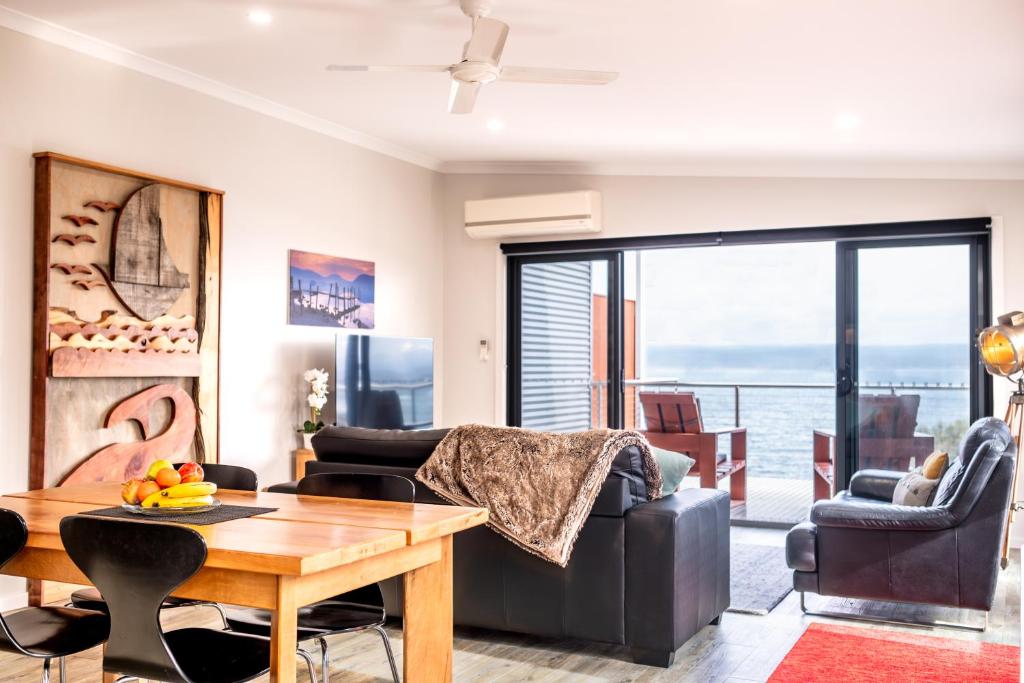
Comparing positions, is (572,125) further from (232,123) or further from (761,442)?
(761,442)

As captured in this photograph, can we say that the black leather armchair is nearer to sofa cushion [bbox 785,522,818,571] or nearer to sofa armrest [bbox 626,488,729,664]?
sofa cushion [bbox 785,522,818,571]

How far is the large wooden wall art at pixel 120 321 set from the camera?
434cm

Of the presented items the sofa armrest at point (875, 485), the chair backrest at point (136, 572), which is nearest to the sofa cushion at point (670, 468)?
the sofa armrest at point (875, 485)

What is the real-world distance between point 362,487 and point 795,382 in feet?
26.1

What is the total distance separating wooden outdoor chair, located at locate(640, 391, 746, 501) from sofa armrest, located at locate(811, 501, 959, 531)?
8.09 ft

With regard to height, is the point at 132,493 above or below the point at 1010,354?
below

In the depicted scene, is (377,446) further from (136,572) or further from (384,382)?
(384,382)

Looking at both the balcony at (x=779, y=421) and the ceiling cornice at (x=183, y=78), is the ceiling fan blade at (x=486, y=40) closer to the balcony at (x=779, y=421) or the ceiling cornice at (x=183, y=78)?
the ceiling cornice at (x=183, y=78)

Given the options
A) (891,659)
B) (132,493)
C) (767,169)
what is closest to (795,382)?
(767,169)

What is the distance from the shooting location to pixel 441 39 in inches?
173

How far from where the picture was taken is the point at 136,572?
208cm

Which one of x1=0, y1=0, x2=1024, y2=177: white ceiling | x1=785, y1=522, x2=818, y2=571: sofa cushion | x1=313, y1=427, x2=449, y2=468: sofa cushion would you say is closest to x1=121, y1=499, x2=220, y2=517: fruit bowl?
x1=313, y1=427, x2=449, y2=468: sofa cushion

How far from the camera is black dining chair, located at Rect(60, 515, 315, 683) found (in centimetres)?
203

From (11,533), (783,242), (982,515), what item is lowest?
(982,515)
